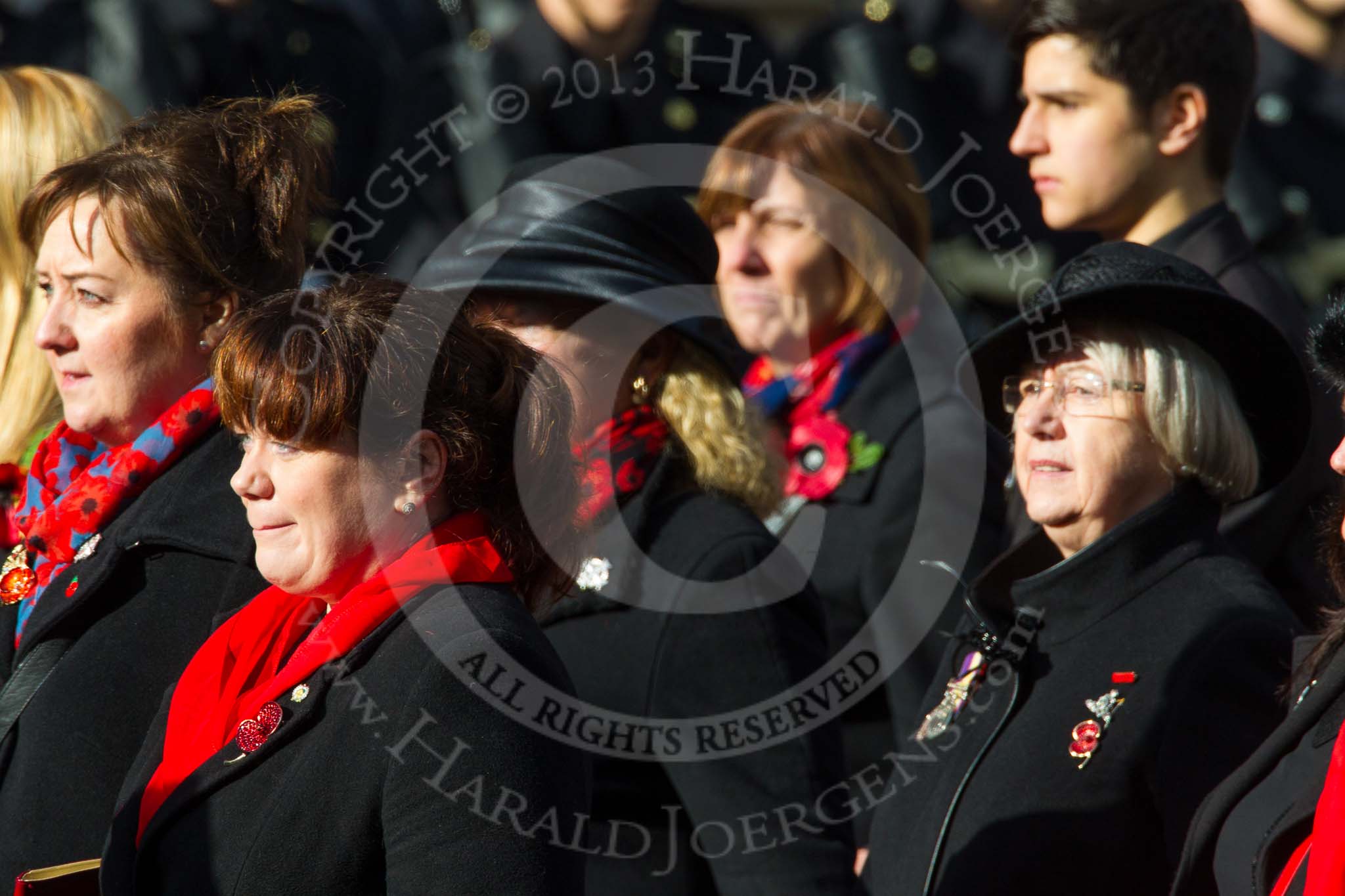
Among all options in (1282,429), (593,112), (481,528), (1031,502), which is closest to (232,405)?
(481,528)

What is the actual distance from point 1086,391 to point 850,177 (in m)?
1.26

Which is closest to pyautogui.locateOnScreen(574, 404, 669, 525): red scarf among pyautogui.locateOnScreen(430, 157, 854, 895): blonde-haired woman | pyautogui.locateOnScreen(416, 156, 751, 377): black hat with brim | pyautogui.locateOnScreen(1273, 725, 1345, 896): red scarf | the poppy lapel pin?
pyautogui.locateOnScreen(430, 157, 854, 895): blonde-haired woman

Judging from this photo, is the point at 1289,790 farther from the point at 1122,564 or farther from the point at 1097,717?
the point at 1122,564

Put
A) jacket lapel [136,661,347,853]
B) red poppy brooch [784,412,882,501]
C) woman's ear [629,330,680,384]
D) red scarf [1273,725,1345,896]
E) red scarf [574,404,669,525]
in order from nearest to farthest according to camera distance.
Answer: red scarf [1273,725,1345,896], jacket lapel [136,661,347,853], red scarf [574,404,669,525], woman's ear [629,330,680,384], red poppy brooch [784,412,882,501]

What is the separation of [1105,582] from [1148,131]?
1340 millimetres

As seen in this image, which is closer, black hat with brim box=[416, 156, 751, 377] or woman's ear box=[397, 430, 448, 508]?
woman's ear box=[397, 430, 448, 508]

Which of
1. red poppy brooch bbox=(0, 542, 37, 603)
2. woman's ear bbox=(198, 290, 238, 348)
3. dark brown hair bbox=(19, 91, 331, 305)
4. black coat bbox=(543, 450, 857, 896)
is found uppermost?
dark brown hair bbox=(19, 91, 331, 305)

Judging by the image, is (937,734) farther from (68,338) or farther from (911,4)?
(911,4)

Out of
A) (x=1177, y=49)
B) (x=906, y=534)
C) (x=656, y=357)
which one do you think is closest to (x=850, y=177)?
(x=1177, y=49)

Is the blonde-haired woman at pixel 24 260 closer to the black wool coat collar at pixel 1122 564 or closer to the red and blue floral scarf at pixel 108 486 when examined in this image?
the red and blue floral scarf at pixel 108 486

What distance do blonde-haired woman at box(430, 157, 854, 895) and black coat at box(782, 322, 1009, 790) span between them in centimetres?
52

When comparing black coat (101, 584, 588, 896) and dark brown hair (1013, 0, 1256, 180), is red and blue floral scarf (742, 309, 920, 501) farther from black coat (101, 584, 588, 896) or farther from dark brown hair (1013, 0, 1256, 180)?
black coat (101, 584, 588, 896)

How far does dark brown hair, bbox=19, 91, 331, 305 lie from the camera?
8.12 feet

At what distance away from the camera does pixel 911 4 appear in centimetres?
467
